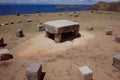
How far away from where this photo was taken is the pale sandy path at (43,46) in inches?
317

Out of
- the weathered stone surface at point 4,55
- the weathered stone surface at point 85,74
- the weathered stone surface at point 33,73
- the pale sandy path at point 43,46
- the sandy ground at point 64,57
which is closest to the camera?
the weathered stone surface at point 85,74

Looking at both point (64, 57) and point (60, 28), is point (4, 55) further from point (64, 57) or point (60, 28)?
point (60, 28)

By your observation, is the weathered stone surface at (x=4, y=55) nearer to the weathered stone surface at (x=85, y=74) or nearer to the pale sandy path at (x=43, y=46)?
the pale sandy path at (x=43, y=46)

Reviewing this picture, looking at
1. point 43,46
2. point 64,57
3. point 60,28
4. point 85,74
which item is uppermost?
point 60,28

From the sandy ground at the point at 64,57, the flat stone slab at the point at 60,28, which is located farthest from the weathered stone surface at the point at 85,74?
the flat stone slab at the point at 60,28

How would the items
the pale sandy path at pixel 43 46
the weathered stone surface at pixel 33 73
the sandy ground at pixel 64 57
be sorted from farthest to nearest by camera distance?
the pale sandy path at pixel 43 46
the sandy ground at pixel 64 57
the weathered stone surface at pixel 33 73

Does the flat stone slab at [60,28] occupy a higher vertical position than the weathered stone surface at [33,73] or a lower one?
higher

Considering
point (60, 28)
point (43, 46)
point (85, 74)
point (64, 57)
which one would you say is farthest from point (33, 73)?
point (60, 28)

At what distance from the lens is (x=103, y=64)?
6.65 metres

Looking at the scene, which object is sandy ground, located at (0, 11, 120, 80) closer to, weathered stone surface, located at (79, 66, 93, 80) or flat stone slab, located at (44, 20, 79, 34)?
weathered stone surface, located at (79, 66, 93, 80)

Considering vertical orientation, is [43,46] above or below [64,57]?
above

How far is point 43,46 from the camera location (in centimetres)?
852

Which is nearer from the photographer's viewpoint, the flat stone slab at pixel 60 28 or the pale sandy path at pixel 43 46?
the pale sandy path at pixel 43 46

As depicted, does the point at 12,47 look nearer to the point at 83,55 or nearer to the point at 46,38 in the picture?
the point at 46,38
